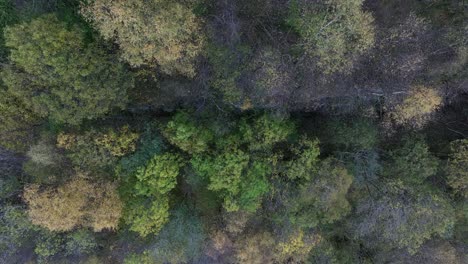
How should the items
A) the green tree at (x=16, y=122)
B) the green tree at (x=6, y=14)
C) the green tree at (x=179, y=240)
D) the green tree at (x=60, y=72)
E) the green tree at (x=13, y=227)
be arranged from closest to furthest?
the green tree at (x=60, y=72) → the green tree at (x=16, y=122) → the green tree at (x=6, y=14) → the green tree at (x=13, y=227) → the green tree at (x=179, y=240)

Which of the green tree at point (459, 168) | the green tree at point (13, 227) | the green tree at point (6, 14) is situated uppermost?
the green tree at point (459, 168)

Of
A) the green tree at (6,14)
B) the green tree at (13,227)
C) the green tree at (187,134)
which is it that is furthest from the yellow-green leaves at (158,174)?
the green tree at (6,14)

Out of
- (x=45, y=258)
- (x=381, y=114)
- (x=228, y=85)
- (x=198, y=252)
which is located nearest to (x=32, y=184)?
(x=45, y=258)

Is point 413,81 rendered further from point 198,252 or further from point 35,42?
point 35,42

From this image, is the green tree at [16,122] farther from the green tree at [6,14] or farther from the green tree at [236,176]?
the green tree at [236,176]

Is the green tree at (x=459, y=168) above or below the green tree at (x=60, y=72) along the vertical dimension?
above

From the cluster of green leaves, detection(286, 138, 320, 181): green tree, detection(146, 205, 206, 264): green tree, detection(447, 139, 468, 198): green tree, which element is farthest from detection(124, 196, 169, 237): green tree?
detection(447, 139, 468, 198): green tree
